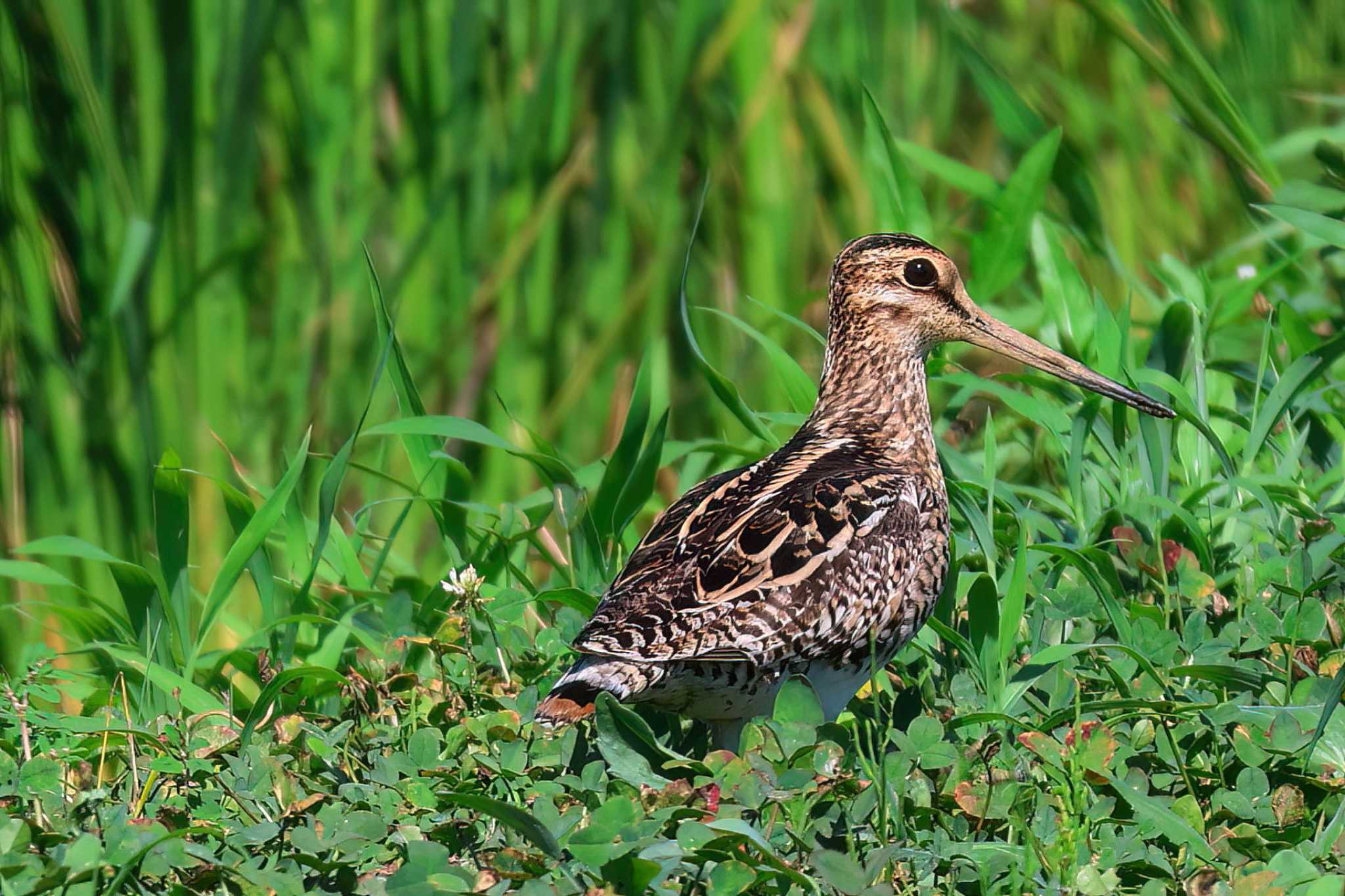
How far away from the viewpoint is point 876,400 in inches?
154

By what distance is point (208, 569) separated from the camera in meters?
4.84

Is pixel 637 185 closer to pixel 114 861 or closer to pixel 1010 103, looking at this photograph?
pixel 1010 103

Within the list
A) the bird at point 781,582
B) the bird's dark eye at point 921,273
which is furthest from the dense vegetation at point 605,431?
the bird's dark eye at point 921,273

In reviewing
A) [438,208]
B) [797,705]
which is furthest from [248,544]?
[438,208]

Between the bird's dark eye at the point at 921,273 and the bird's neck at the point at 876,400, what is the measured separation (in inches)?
6.2

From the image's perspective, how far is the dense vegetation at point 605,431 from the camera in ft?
9.06

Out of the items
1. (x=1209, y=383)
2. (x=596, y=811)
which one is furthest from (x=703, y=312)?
(x=596, y=811)

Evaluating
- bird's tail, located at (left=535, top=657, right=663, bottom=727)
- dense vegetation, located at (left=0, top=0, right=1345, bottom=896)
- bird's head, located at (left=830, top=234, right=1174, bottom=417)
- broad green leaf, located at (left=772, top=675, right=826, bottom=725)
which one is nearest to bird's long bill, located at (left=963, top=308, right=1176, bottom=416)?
bird's head, located at (left=830, top=234, right=1174, bottom=417)

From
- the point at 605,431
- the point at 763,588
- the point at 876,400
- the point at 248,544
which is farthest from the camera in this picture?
the point at 605,431

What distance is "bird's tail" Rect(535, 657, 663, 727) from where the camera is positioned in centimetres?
300

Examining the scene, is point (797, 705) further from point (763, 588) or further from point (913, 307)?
point (913, 307)

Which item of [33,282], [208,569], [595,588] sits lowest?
[208,569]

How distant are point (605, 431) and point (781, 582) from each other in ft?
6.81

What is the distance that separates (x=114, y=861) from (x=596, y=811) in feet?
2.33
